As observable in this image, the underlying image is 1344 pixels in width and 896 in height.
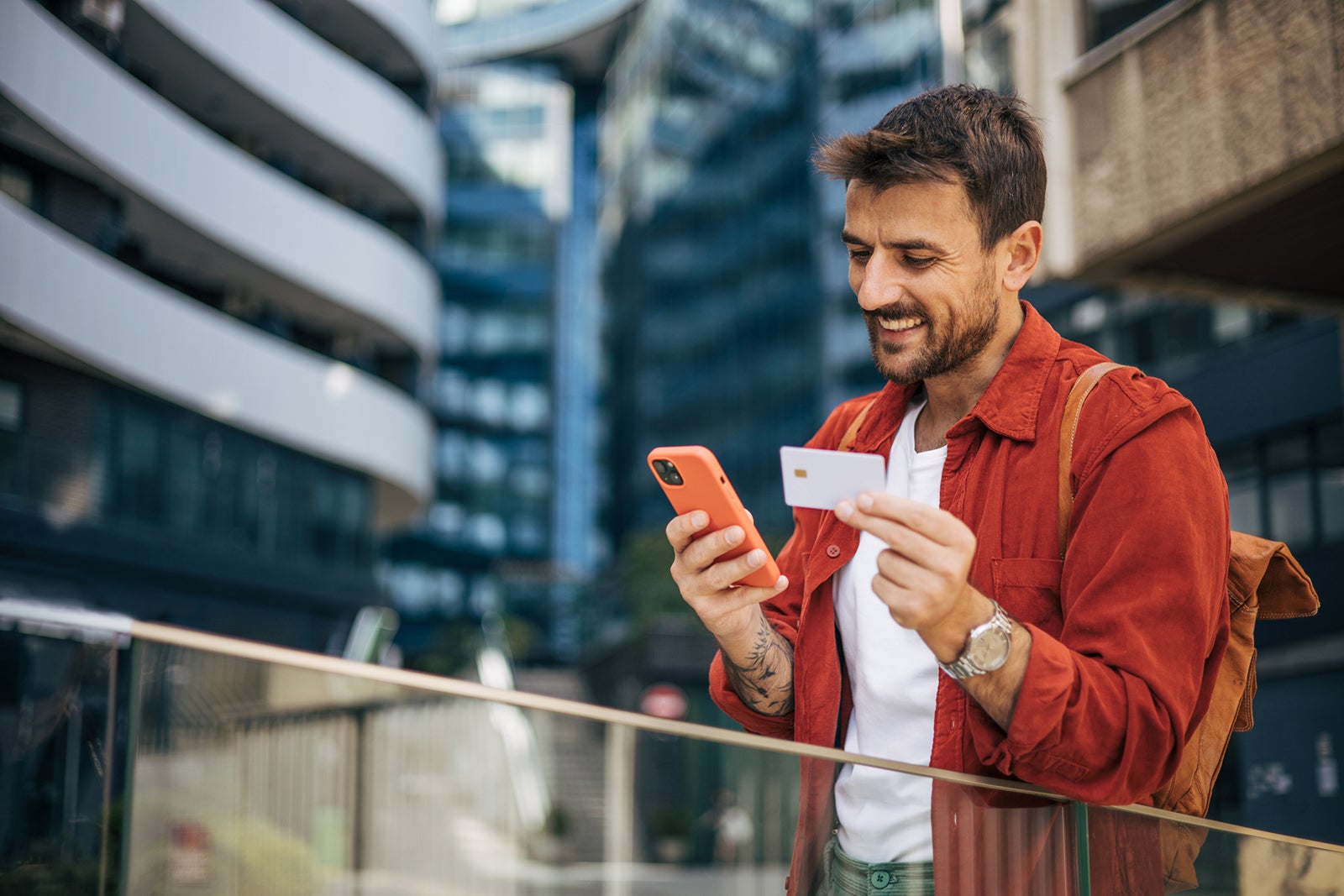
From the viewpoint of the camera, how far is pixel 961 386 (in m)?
2.38

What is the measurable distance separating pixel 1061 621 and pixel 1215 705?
1.16 feet

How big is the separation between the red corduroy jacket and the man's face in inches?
4.4

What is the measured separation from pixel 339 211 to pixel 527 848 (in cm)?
1864

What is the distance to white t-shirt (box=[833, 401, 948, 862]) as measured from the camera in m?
2.17

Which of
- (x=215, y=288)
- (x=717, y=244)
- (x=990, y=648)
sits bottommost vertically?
(x=990, y=648)

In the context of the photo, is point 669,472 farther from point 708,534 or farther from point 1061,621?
point 1061,621

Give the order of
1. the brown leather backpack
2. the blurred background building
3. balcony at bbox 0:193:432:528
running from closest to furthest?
the brown leather backpack
the blurred background building
balcony at bbox 0:193:432:528

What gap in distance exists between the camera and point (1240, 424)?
1192cm

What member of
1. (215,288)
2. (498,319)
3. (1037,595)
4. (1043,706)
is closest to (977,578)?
(1037,595)

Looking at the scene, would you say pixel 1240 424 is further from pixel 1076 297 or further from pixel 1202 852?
pixel 1202 852

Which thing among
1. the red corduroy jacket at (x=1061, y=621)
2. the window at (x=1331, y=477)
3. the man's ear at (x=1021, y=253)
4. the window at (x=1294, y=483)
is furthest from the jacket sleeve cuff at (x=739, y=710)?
the window at (x=1294, y=483)

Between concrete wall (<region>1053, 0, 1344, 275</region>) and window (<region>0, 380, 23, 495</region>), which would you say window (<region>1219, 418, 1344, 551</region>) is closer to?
concrete wall (<region>1053, 0, 1344, 275</region>)

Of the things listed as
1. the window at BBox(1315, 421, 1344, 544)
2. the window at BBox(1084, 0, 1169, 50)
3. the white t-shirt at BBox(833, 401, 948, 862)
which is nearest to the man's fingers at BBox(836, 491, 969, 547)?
the white t-shirt at BBox(833, 401, 948, 862)

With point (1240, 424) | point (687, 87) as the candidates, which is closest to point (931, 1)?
point (1240, 424)
